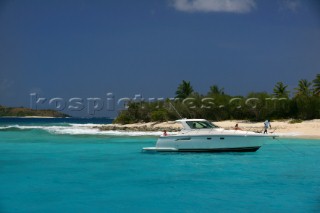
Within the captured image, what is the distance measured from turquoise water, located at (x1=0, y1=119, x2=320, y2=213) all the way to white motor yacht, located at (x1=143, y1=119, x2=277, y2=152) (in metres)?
0.43

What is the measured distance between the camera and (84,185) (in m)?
14.2

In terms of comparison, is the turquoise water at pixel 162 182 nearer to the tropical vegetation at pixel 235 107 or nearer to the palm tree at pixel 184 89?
the tropical vegetation at pixel 235 107

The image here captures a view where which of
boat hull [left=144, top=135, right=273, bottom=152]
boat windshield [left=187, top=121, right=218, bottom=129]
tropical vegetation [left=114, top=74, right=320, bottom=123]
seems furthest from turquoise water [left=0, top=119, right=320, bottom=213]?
tropical vegetation [left=114, top=74, right=320, bottom=123]

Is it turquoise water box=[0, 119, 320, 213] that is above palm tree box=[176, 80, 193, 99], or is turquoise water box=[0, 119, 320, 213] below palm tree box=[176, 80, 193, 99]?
below

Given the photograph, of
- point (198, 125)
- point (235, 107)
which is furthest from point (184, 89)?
point (198, 125)

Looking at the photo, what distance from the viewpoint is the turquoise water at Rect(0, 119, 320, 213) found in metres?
11.4

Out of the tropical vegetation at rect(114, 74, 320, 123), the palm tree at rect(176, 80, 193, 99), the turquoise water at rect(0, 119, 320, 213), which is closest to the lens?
the turquoise water at rect(0, 119, 320, 213)

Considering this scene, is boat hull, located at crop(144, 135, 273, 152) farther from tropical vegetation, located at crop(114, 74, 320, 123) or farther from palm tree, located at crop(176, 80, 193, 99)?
palm tree, located at crop(176, 80, 193, 99)

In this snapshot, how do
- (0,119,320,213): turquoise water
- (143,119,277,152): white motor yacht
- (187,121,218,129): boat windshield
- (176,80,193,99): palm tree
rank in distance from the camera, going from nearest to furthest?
1. (0,119,320,213): turquoise water
2. (143,119,277,152): white motor yacht
3. (187,121,218,129): boat windshield
4. (176,80,193,99): palm tree

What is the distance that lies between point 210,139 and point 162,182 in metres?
7.92

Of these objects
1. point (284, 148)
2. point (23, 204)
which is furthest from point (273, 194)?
point (284, 148)

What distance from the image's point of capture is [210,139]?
22.2 m

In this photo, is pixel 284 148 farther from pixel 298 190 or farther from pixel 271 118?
pixel 271 118

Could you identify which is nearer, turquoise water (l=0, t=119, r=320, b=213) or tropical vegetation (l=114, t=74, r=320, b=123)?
turquoise water (l=0, t=119, r=320, b=213)
